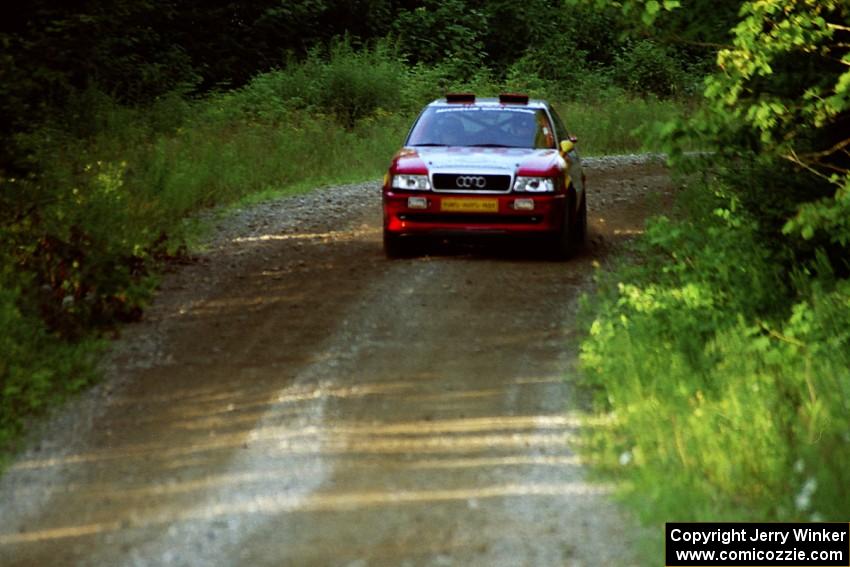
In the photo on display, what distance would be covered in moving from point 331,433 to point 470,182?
5951 millimetres

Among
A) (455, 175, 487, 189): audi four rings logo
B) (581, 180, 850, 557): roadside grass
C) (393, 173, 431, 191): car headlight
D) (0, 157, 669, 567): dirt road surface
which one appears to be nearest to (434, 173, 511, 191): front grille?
(455, 175, 487, 189): audi four rings logo

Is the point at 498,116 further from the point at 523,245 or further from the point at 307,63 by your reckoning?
the point at 307,63

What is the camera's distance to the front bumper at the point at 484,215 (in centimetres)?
1419

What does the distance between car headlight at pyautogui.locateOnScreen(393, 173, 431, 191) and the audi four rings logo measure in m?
0.30

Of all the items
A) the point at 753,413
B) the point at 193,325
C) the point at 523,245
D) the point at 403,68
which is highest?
the point at 753,413

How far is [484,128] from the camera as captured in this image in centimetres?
1546

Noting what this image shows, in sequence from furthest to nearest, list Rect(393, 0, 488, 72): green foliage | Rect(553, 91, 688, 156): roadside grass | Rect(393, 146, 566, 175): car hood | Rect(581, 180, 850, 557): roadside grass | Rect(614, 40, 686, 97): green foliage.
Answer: Rect(614, 40, 686, 97): green foliage < Rect(393, 0, 488, 72): green foliage < Rect(553, 91, 688, 156): roadside grass < Rect(393, 146, 566, 175): car hood < Rect(581, 180, 850, 557): roadside grass

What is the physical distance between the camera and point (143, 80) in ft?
91.1

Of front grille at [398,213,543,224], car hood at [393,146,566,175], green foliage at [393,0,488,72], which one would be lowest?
green foliage at [393,0,488,72]

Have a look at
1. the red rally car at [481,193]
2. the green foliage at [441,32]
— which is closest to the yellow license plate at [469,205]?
the red rally car at [481,193]

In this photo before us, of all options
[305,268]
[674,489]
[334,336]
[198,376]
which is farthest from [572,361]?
[305,268]

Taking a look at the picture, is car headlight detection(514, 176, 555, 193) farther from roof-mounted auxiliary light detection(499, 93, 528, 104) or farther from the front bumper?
roof-mounted auxiliary light detection(499, 93, 528, 104)

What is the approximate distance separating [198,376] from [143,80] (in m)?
18.4

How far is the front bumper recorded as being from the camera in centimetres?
1419
